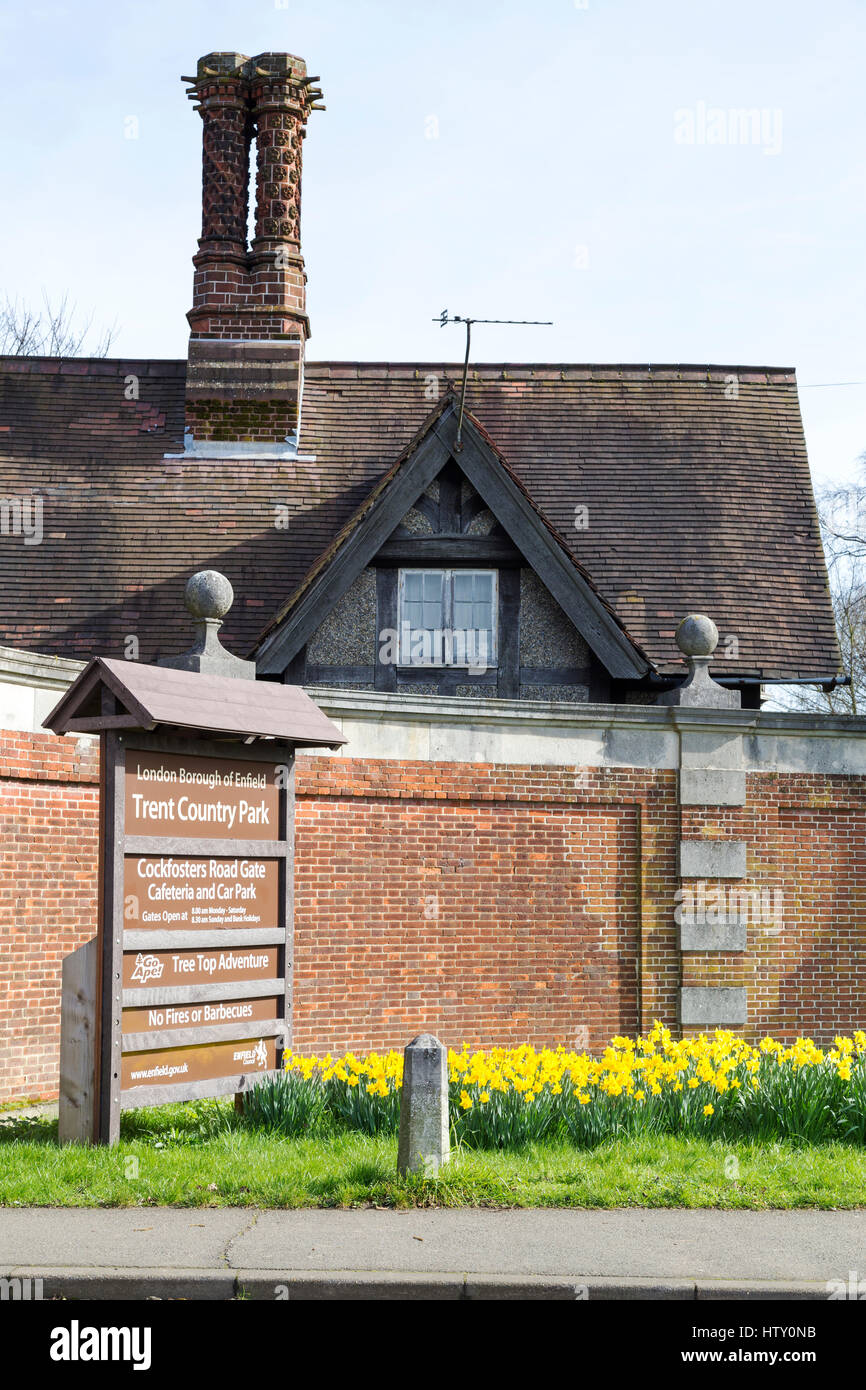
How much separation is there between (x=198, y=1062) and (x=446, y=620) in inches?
317

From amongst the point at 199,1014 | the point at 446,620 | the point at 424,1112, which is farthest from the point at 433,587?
the point at 424,1112

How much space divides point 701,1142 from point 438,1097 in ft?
5.82

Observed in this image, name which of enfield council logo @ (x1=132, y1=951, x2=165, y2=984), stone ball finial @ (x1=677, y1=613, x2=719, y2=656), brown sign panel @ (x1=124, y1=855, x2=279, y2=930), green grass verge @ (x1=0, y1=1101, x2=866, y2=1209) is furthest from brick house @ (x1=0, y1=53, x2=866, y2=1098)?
green grass verge @ (x1=0, y1=1101, x2=866, y2=1209)

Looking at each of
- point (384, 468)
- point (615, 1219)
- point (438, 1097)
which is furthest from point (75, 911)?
point (384, 468)

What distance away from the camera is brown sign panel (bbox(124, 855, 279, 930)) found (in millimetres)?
7836

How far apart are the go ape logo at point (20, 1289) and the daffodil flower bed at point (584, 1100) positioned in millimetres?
2637

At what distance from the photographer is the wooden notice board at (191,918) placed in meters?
7.67

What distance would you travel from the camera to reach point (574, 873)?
39.7ft

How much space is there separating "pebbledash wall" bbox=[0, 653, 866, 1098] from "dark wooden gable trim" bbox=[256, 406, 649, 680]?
259 cm

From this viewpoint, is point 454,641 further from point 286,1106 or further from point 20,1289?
point 20,1289

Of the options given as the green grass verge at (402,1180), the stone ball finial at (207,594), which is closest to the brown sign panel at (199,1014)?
the green grass verge at (402,1180)

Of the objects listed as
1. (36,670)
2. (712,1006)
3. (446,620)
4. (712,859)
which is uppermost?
(446,620)

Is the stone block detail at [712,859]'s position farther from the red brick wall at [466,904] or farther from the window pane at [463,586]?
the window pane at [463,586]

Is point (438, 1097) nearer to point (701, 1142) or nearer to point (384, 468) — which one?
point (701, 1142)
